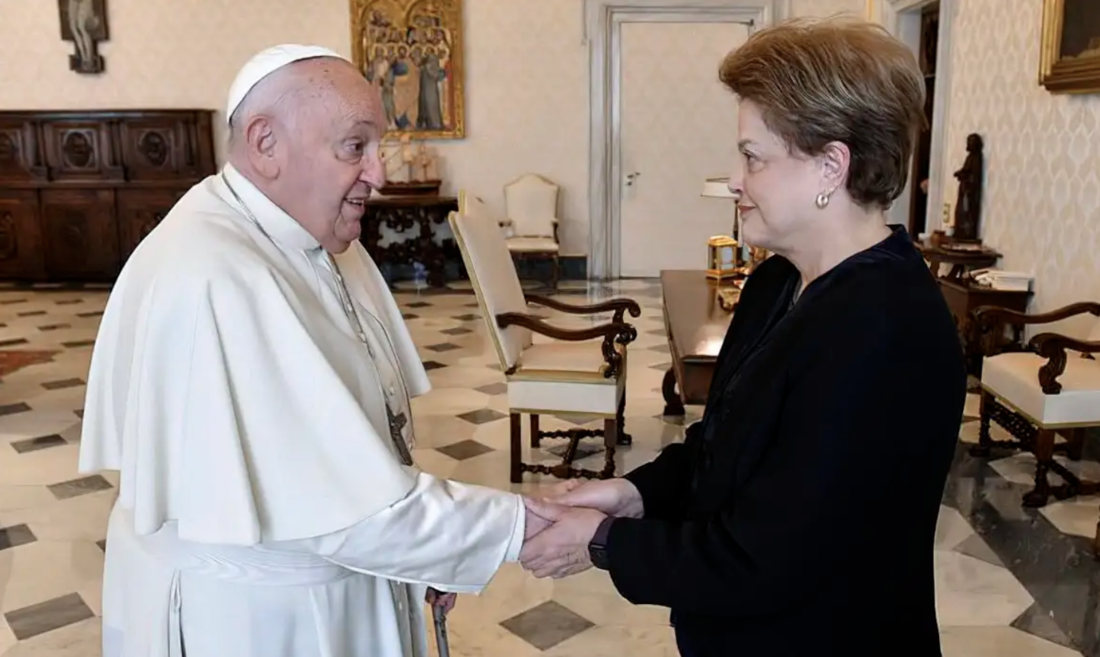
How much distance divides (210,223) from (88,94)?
9538mm

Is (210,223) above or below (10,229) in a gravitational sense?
above

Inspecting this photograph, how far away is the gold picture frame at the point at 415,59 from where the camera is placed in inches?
375

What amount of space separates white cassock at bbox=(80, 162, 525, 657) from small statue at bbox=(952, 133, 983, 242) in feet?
18.3

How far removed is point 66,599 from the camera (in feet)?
10.8

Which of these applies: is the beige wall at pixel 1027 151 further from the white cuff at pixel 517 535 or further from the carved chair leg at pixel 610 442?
the white cuff at pixel 517 535

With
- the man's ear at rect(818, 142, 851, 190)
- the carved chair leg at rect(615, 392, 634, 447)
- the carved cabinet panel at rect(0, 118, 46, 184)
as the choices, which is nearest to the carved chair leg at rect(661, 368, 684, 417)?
the carved chair leg at rect(615, 392, 634, 447)

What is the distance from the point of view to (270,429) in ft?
4.66

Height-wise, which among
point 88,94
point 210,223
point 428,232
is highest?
point 88,94

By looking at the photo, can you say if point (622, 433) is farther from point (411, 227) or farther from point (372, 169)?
point (411, 227)

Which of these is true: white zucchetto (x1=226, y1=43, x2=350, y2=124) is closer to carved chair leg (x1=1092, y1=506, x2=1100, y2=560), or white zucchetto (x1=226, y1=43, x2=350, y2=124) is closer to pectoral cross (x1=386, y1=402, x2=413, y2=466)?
pectoral cross (x1=386, y1=402, x2=413, y2=466)

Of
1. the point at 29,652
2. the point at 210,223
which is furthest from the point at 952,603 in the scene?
the point at 29,652

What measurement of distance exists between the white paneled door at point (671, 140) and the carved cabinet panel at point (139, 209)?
4.50 metres

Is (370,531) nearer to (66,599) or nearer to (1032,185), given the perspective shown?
(66,599)

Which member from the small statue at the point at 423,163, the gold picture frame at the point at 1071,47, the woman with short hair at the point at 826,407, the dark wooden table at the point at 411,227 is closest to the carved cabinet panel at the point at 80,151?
the dark wooden table at the point at 411,227
